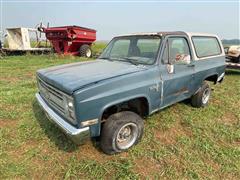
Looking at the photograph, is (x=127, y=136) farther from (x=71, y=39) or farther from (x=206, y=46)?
(x=71, y=39)

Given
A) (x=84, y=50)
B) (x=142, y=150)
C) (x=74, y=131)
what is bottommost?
(x=142, y=150)

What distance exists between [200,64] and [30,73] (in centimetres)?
700

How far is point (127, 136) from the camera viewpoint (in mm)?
3504

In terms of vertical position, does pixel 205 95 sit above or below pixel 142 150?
above

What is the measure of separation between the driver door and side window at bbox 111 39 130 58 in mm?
850

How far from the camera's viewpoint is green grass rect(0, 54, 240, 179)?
2994 millimetres

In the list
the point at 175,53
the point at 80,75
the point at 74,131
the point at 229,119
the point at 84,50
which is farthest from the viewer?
the point at 84,50

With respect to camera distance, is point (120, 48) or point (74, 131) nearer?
point (74, 131)

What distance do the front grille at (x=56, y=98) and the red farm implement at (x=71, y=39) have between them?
10.6 meters

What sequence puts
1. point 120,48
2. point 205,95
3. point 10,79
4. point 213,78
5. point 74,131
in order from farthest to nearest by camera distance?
point 10,79 → point 213,78 → point 205,95 → point 120,48 → point 74,131

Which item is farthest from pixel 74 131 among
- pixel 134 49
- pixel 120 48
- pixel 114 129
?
pixel 120 48

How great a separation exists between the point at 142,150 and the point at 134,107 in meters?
0.70

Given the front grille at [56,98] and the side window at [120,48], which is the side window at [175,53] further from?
the front grille at [56,98]

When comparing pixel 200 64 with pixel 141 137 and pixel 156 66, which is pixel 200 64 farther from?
pixel 141 137
